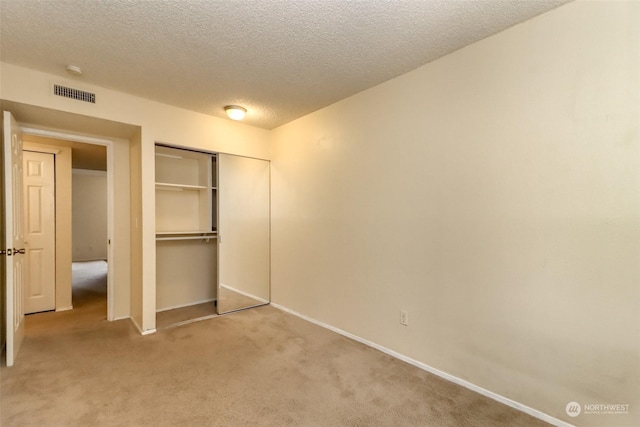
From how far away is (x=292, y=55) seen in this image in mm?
2242

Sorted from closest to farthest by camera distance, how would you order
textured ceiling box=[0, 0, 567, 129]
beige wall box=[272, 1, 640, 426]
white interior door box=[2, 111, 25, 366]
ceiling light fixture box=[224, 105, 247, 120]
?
beige wall box=[272, 1, 640, 426] < textured ceiling box=[0, 0, 567, 129] < white interior door box=[2, 111, 25, 366] < ceiling light fixture box=[224, 105, 247, 120]

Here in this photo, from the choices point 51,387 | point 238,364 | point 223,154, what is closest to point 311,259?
point 238,364

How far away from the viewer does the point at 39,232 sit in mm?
3748

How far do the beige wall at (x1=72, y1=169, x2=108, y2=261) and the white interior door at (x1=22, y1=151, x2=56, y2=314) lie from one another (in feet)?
15.2

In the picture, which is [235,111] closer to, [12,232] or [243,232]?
[243,232]

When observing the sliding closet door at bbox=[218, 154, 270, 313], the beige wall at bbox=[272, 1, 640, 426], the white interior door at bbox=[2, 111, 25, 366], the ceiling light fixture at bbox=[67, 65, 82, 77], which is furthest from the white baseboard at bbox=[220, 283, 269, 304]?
the ceiling light fixture at bbox=[67, 65, 82, 77]

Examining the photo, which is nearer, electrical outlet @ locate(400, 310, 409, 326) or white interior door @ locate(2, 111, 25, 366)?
white interior door @ locate(2, 111, 25, 366)

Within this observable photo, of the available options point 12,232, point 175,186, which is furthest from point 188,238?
point 12,232

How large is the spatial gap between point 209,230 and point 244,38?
2616mm

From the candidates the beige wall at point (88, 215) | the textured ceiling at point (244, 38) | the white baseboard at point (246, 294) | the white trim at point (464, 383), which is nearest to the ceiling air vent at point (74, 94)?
the textured ceiling at point (244, 38)

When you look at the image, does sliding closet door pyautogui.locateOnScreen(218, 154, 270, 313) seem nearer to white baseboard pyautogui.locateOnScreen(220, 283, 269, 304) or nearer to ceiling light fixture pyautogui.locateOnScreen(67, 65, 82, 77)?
white baseboard pyautogui.locateOnScreen(220, 283, 269, 304)

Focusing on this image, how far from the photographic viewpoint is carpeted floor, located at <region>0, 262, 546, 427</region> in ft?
5.90

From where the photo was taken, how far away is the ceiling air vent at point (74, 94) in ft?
8.45

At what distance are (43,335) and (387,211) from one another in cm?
379
